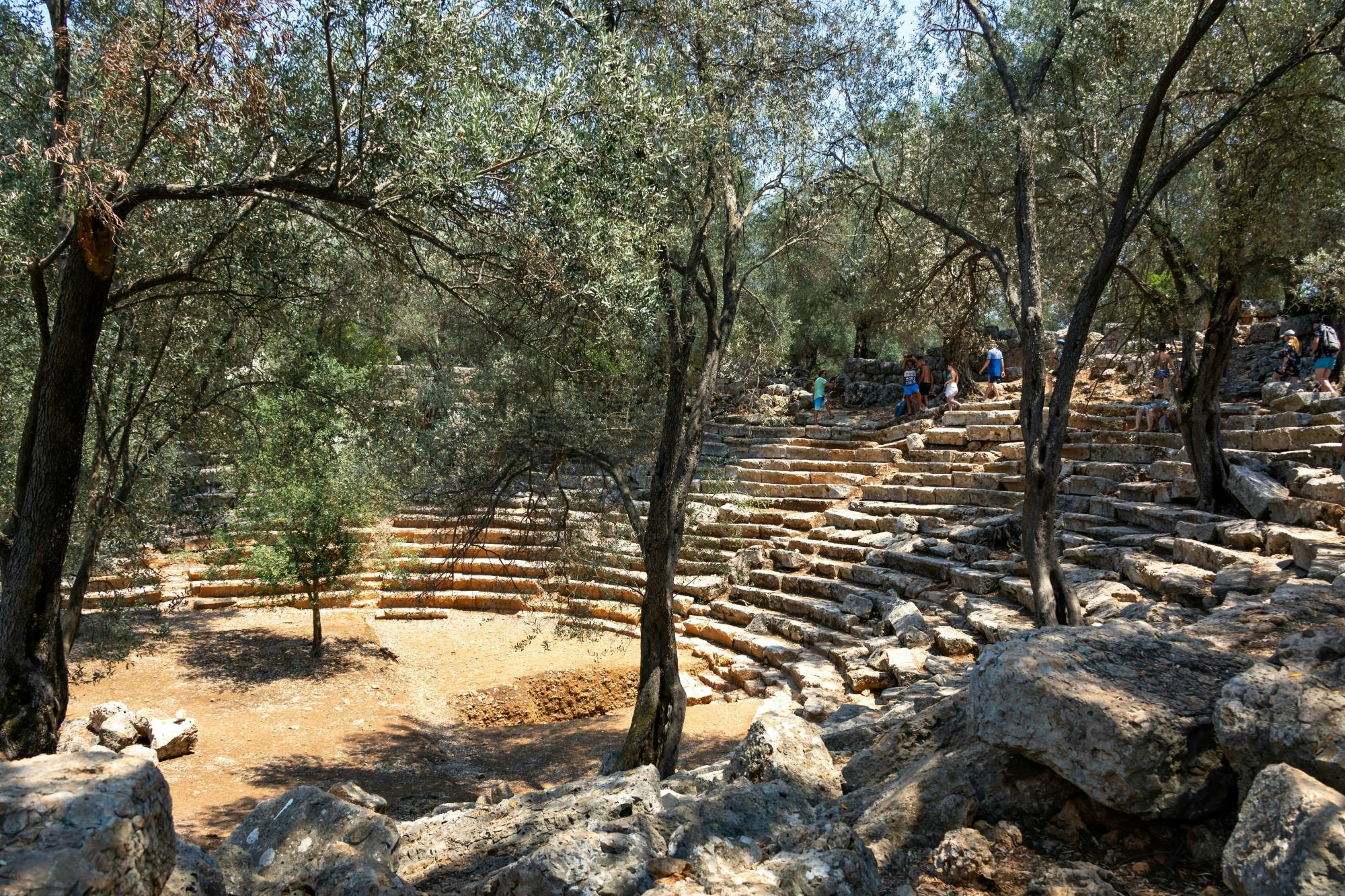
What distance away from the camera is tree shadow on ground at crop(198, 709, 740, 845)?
8.66m

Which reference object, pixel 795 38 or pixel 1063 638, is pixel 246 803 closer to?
pixel 1063 638

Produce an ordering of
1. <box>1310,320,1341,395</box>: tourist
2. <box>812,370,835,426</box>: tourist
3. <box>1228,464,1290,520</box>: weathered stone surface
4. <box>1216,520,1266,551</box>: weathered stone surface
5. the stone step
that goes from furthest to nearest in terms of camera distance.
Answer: <box>812,370,835,426</box>: tourist < the stone step < <box>1310,320,1341,395</box>: tourist < <box>1228,464,1290,520</box>: weathered stone surface < <box>1216,520,1266,551</box>: weathered stone surface

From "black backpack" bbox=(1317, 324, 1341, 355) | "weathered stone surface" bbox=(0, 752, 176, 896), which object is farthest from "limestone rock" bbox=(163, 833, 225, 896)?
"black backpack" bbox=(1317, 324, 1341, 355)

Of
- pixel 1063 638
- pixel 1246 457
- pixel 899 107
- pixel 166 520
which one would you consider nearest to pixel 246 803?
pixel 166 520

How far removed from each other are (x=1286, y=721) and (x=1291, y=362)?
1558cm

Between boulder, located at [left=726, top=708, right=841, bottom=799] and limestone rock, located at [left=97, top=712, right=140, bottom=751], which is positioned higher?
boulder, located at [left=726, top=708, right=841, bottom=799]

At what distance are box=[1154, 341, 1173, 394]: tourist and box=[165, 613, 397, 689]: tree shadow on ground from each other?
13.5 metres

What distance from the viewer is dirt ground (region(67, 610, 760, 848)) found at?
9164 mm

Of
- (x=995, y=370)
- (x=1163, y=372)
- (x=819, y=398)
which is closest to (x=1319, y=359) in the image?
(x=1163, y=372)

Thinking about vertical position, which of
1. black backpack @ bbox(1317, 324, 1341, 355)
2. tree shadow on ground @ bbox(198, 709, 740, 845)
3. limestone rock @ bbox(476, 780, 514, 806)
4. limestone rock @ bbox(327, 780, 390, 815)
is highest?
black backpack @ bbox(1317, 324, 1341, 355)

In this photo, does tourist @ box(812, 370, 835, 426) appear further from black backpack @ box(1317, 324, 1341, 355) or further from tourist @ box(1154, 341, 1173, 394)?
black backpack @ box(1317, 324, 1341, 355)

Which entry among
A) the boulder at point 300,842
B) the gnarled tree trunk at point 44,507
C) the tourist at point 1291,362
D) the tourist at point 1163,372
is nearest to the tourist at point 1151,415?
the tourist at point 1163,372

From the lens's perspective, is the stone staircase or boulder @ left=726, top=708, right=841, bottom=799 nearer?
boulder @ left=726, top=708, right=841, bottom=799

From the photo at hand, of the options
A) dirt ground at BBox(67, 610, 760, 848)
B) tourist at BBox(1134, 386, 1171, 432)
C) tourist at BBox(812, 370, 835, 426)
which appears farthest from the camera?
tourist at BBox(812, 370, 835, 426)
